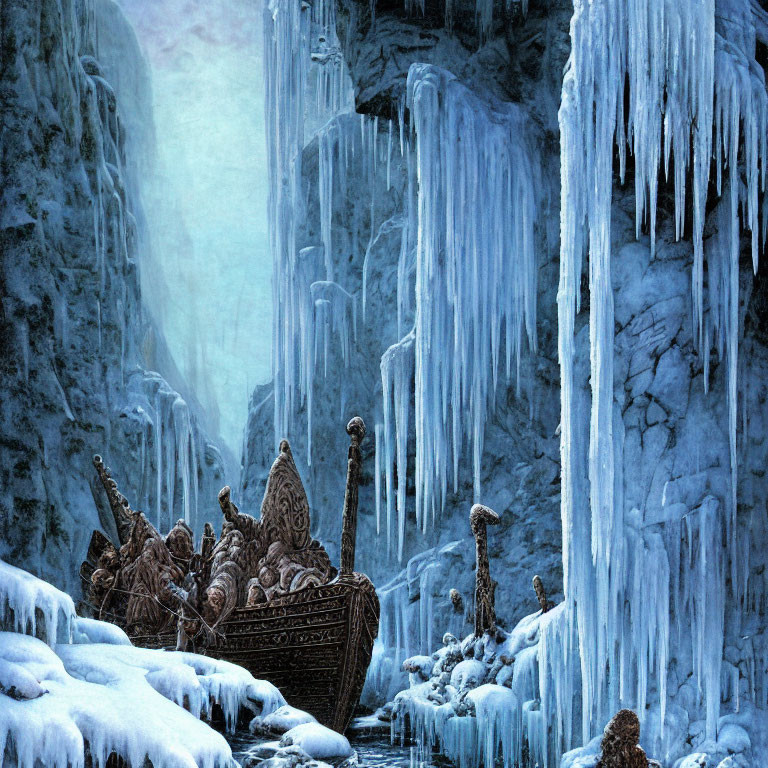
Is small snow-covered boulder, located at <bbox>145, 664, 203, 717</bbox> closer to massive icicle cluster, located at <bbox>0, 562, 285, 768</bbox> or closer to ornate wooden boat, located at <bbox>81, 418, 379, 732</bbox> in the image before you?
massive icicle cluster, located at <bbox>0, 562, 285, 768</bbox>

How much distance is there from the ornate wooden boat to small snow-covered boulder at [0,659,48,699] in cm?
584

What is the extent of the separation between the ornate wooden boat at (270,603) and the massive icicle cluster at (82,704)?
474 cm

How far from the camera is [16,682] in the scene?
5074 millimetres

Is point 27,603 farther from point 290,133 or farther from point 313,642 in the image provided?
point 290,133

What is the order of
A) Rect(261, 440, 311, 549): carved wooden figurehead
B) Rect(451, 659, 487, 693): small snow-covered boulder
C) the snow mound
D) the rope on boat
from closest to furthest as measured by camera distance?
the snow mound
the rope on boat
Rect(451, 659, 487, 693): small snow-covered boulder
Rect(261, 440, 311, 549): carved wooden figurehead

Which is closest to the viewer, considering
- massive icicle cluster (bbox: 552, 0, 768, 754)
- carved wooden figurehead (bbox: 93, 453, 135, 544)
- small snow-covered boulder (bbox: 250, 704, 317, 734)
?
small snow-covered boulder (bbox: 250, 704, 317, 734)

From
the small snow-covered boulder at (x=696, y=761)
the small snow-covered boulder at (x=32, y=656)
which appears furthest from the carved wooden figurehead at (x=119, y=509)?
the small snow-covered boulder at (x=32, y=656)

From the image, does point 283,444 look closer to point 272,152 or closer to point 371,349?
point 272,152

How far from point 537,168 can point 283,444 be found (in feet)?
16.5

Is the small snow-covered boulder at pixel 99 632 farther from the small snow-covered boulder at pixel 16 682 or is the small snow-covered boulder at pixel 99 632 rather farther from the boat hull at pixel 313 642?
the boat hull at pixel 313 642

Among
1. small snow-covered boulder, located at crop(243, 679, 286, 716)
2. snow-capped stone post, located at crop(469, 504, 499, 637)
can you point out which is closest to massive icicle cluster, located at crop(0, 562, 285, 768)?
small snow-covered boulder, located at crop(243, 679, 286, 716)

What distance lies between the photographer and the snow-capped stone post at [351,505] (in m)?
11.6

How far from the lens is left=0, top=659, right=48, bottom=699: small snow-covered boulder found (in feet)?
→ 16.6

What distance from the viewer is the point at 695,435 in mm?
9625
